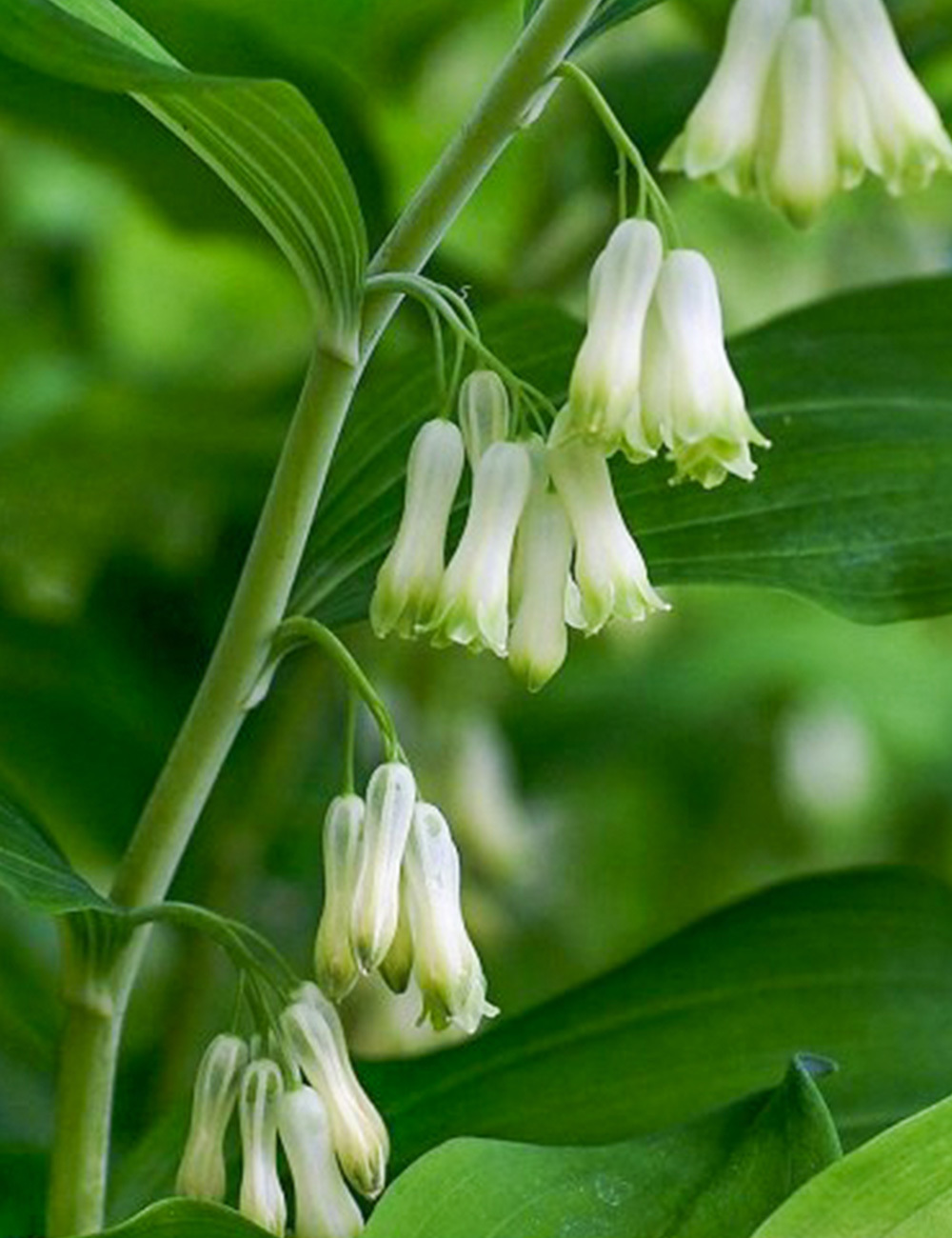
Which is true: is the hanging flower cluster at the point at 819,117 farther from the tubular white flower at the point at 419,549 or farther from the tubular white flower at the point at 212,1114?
the tubular white flower at the point at 212,1114

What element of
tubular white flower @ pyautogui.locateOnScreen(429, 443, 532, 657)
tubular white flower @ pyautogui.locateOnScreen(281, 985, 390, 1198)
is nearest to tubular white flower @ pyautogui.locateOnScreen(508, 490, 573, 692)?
tubular white flower @ pyautogui.locateOnScreen(429, 443, 532, 657)

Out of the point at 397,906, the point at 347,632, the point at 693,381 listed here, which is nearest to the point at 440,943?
the point at 397,906

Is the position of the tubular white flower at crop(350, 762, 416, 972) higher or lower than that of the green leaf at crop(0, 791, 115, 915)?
lower

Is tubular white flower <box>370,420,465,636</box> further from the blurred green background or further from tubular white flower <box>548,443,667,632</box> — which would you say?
the blurred green background

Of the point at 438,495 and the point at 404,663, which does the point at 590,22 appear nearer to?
the point at 438,495

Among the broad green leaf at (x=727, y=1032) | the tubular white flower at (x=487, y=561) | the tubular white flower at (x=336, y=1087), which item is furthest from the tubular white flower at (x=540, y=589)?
the broad green leaf at (x=727, y=1032)

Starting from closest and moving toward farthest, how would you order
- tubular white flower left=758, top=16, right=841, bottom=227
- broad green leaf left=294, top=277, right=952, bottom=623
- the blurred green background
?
tubular white flower left=758, top=16, right=841, bottom=227
broad green leaf left=294, top=277, right=952, bottom=623
the blurred green background
